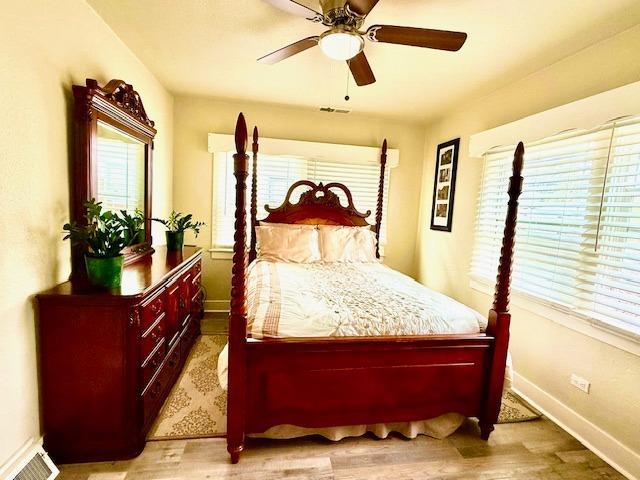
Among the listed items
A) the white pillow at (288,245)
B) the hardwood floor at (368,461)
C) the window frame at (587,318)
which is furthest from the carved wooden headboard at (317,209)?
the hardwood floor at (368,461)

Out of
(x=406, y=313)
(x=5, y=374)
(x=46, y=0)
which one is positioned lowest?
(x=5, y=374)

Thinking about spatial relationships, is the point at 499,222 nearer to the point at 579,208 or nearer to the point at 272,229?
the point at 579,208

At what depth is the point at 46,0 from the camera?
1.52m

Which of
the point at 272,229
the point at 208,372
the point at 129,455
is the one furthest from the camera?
the point at 272,229

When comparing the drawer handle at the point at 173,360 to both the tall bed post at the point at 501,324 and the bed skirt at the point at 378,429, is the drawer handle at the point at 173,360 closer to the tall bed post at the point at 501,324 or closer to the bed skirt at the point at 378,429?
the bed skirt at the point at 378,429

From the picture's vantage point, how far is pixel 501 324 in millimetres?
1856

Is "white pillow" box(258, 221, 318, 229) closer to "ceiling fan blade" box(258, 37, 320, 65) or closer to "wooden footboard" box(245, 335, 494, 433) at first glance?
"ceiling fan blade" box(258, 37, 320, 65)

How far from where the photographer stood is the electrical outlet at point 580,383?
1.99 m

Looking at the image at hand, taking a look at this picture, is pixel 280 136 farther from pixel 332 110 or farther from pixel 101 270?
pixel 101 270

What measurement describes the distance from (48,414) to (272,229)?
227 centimetres

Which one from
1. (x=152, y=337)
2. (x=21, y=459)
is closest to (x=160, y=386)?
(x=152, y=337)

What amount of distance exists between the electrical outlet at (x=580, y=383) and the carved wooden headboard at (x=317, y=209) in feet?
7.44

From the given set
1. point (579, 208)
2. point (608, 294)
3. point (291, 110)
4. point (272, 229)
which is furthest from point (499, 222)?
point (291, 110)

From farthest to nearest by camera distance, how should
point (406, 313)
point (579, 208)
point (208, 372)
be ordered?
point (208, 372) < point (579, 208) < point (406, 313)
